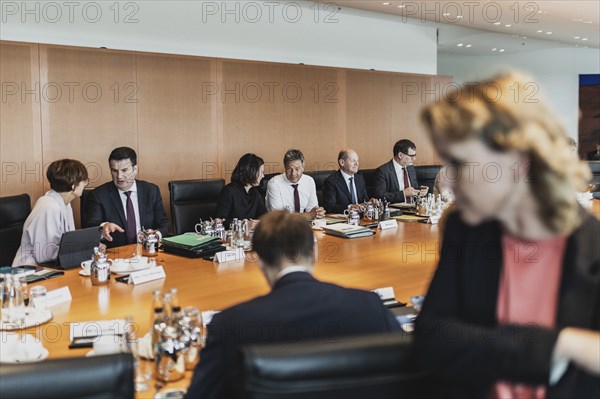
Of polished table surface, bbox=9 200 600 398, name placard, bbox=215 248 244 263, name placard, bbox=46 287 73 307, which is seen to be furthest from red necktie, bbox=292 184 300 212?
name placard, bbox=46 287 73 307

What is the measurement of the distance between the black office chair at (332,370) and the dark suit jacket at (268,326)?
295 mm

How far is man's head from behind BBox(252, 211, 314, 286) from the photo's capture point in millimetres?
1842

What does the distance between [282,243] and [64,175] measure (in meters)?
2.61

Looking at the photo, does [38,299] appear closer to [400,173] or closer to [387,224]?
[387,224]

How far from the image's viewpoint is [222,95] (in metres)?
7.27

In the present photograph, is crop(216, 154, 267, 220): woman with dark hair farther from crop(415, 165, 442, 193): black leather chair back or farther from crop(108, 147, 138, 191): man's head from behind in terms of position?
crop(415, 165, 442, 193): black leather chair back

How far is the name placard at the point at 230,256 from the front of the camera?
3600 millimetres

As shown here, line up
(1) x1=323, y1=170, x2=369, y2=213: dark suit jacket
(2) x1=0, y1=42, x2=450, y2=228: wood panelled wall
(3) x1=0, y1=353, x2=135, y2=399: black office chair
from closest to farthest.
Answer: (3) x1=0, y1=353, x2=135, y2=399: black office chair
(2) x1=0, y1=42, x2=450, y2=228: wood panelled wall
(1) x1=323, y1=170, x2=369, y2=213: dark suit jacket

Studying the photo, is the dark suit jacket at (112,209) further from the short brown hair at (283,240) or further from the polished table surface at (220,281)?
the short brown hair at (283,240)

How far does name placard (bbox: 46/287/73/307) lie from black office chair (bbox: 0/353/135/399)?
1666 millimetres

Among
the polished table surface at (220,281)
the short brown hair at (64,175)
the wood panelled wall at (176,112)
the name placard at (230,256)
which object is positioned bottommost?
the polished table surface at (220,281)

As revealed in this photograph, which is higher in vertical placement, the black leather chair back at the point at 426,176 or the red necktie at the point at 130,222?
the black leather chair back at the point at 426,176

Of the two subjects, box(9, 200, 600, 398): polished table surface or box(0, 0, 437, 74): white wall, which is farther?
box(0, 0, 437, 74): white wall

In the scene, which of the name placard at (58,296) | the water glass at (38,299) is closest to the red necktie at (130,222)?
the name placard at (58,296)
